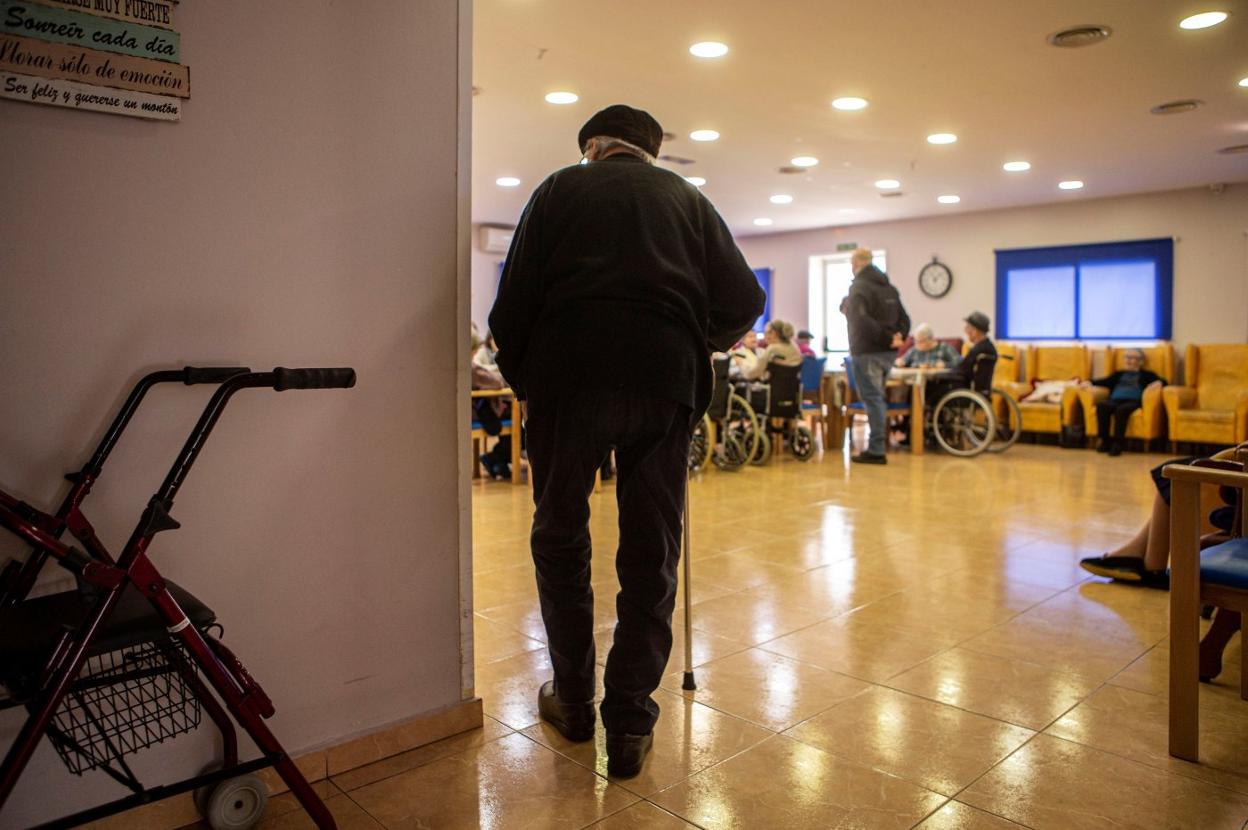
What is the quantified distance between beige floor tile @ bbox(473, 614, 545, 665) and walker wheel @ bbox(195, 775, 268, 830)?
949 millimetres

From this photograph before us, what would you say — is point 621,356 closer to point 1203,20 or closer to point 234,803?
point 234,803

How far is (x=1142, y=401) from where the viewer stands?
8.14 metres

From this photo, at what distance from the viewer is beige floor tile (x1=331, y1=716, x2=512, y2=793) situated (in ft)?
6.25

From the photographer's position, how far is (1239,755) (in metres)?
2.00

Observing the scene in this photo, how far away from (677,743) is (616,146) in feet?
4.49

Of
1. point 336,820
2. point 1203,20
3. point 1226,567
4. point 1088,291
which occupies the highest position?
point 1203,20

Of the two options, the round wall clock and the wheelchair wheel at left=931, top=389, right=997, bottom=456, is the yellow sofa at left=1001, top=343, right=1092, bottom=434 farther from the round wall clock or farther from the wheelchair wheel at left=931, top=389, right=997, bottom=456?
the round wall clock

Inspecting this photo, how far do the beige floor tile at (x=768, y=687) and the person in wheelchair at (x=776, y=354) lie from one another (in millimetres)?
4389


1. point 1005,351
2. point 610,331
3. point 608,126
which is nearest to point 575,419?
point 610,331

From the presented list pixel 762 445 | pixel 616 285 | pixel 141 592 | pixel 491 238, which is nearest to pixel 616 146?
pixel 616 285

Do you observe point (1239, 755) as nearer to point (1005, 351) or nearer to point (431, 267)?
point (431, 267)

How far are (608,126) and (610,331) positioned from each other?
0.49 metres

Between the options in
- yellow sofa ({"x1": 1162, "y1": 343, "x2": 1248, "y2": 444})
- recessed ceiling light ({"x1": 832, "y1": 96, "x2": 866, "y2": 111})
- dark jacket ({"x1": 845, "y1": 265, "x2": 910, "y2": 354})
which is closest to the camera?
recessed ceiling light ({"x1": 832, "y1": 96, "x2": 866, "y2": 111})

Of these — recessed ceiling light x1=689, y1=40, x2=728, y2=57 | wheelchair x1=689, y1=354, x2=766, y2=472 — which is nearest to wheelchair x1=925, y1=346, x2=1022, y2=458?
wheelchair x1=689, y1=354, x2=766, y2=472
